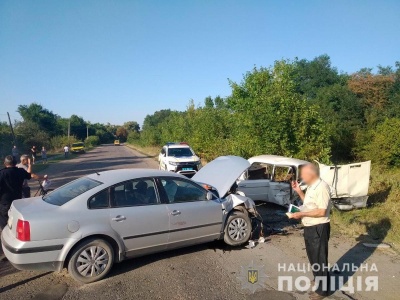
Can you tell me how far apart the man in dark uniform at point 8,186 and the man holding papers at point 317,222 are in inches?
192

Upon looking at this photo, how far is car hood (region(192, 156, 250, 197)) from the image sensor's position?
6.57 m

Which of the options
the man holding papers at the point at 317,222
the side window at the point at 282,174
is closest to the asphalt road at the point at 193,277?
the man holding papers at the point at 317,222

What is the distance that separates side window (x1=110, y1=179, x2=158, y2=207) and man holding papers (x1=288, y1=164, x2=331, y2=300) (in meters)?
2.30

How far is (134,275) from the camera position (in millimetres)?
4965

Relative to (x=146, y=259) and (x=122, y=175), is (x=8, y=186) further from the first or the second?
(x=146, y=259)

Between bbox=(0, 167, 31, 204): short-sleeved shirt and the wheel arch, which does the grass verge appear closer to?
the wheel arch

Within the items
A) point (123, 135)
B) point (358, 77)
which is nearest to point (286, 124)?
point (358, 77)

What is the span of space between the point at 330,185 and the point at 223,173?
3.48 metres

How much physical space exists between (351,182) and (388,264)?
3541 millimetres

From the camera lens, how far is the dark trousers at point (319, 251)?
13.7ft

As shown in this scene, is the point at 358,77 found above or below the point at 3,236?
above

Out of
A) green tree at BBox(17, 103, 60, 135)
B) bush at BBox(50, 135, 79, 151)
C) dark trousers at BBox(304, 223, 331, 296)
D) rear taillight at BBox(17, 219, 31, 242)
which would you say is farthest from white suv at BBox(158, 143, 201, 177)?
green tree at BBox(17, 103, 60, 135)

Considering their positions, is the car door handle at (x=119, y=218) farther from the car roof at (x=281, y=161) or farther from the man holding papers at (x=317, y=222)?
the car roof at (x=281, y=161)

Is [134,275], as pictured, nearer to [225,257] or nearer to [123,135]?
[225,257]
